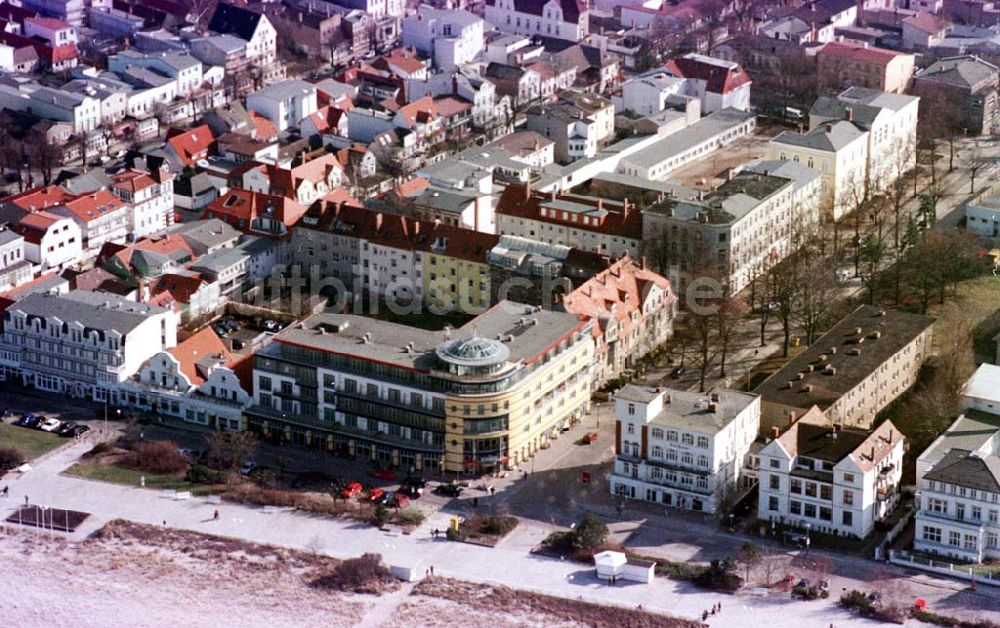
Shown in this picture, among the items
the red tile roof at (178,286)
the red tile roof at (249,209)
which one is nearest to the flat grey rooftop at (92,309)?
the red tile roof at (178,286)

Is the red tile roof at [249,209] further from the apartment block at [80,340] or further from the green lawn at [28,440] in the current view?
the green lawn at [28,440]

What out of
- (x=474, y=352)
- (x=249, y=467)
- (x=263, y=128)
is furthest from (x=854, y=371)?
(x=263, y=128)

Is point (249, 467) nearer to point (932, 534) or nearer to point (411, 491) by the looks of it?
point (411, 491)

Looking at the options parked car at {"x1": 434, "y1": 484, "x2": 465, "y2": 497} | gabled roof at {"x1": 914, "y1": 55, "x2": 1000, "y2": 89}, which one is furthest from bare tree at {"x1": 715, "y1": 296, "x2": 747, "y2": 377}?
gabled roof at {"x1": 914, "y1": 55, "x2": 1000, "y2": 89}

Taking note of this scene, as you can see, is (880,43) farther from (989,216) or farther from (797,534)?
(797,534)

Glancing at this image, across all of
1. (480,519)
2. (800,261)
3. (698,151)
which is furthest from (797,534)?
(698,151)
